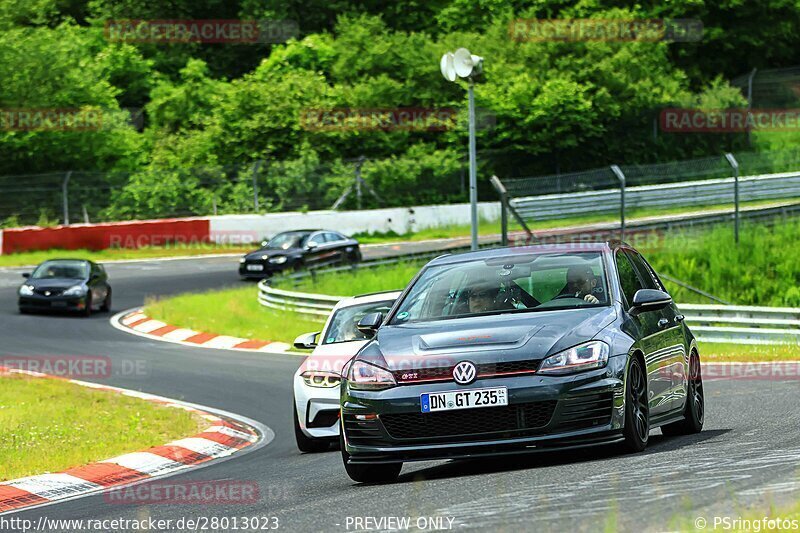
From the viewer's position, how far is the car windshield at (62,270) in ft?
103

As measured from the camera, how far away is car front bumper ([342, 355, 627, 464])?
8906mm

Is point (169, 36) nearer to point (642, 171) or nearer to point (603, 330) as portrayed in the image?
point (642, 171)

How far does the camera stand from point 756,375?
1764 cm

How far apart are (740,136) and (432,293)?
154ft

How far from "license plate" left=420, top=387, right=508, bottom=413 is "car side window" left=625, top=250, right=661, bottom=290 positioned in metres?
2.64

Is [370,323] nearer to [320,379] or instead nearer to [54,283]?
[320,379]

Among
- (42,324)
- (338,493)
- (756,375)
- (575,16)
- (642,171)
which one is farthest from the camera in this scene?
(575,16)

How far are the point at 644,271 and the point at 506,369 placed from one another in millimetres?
2780

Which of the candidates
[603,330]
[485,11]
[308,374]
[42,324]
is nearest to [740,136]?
[485,11]

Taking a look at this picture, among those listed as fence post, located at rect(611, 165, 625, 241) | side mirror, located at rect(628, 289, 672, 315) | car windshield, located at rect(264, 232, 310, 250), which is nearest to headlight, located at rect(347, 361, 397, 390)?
side mirror, located at rect(628, 289, 672, 315)
